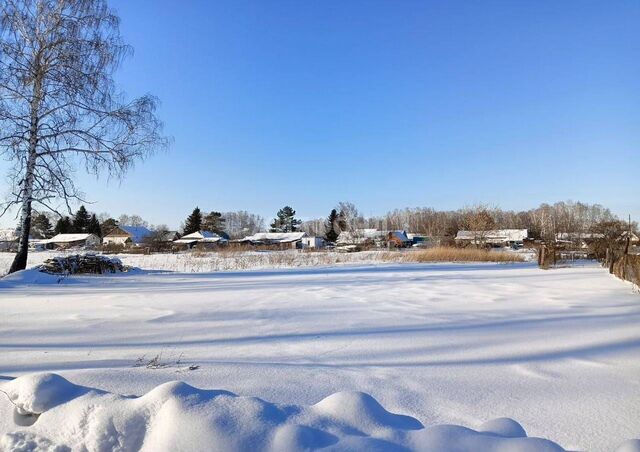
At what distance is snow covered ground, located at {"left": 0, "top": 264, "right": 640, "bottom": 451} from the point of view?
4.85ft

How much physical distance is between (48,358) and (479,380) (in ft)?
11.5

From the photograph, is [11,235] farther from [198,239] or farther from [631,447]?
[198,239]

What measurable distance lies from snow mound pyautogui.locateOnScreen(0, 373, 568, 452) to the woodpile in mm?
12678

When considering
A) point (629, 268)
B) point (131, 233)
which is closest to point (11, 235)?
point (629, 268)

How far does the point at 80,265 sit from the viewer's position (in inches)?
520

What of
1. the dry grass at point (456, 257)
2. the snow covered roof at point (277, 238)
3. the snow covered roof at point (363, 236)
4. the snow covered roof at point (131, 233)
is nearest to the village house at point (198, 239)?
the snow covered roof at point (131, 233)

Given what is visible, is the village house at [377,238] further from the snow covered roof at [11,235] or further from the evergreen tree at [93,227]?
the snow covered roof at [11,235]

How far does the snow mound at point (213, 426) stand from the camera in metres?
1.32

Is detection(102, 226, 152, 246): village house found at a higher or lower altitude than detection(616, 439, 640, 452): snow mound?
higher

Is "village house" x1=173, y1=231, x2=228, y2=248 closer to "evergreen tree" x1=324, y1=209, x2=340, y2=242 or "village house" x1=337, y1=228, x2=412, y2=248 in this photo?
"village house" x1=337, y1=228, x2=412, y2=248

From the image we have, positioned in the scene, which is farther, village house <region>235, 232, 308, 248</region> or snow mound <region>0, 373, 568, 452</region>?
village house <region>235, 232, 308, 248</region>

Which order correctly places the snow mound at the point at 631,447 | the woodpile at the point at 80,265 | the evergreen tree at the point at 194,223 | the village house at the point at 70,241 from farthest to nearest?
1. the evergreen tree at the point at 194,223
2. the village house at the point at 70,241
3. the woodpile at the point at 80,265
4. the snow mound at the point at 631,447

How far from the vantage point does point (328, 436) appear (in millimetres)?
1377

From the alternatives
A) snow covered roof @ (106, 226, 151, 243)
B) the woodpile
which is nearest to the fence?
the woodpile
